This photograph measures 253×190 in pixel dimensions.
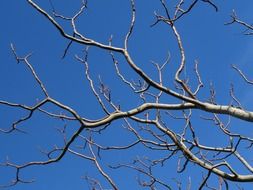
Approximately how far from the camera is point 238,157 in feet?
16.5

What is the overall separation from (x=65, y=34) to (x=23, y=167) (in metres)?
1.36

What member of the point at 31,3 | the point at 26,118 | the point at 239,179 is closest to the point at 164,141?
the point at 239,179

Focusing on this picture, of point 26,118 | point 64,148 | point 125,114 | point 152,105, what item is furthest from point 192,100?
A: point 26,118

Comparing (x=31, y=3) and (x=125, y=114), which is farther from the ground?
(x=31, y=3)

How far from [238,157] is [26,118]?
250cm

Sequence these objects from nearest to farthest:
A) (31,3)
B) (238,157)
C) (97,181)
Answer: (31,3), (238,157), (97,181)

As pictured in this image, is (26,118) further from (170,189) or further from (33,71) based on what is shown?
(170,189)

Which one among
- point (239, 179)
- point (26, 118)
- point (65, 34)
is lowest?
point (239, 179)

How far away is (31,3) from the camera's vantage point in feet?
11.6

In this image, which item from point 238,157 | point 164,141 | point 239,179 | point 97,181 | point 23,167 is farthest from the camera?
point 97,181

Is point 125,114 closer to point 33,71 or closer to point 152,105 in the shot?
point 152,105

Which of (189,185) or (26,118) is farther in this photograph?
(189,185)

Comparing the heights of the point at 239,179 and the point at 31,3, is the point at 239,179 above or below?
below

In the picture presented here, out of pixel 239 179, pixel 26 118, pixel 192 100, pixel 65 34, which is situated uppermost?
pixel 65 34
